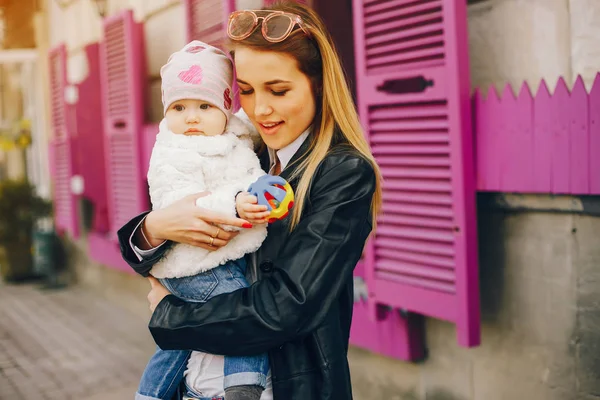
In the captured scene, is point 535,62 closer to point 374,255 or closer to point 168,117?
point 374,255

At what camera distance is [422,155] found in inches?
119

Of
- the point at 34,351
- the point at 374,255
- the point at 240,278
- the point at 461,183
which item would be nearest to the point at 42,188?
the point at 34,351

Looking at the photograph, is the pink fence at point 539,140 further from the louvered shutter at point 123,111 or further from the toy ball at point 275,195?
the louvered shutter at point 123,111

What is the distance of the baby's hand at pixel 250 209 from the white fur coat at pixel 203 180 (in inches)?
1.1

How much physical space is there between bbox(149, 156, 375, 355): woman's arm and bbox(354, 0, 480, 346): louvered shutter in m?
1.28

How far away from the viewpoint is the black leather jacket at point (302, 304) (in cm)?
154

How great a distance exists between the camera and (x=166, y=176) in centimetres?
175

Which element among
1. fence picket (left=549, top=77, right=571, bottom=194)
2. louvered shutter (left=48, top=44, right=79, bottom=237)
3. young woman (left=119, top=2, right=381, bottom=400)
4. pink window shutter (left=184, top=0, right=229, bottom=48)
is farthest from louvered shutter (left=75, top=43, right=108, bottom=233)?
young woman (left=119, top=2, right=381, bottom=400)

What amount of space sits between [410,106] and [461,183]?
1.53 ft

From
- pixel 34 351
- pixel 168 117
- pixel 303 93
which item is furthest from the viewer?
pixel 34 351

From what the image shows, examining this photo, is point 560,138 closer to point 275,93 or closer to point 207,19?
point 275,93

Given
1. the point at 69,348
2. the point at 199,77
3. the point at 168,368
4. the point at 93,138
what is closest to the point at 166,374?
the point at 168,368

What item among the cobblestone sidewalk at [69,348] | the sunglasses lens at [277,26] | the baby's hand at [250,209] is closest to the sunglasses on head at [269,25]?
the sunglasses lens at [277,26]

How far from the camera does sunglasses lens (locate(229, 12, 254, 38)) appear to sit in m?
1.67
